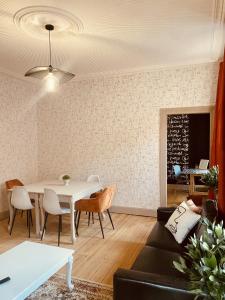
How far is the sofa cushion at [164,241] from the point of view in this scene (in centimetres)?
245

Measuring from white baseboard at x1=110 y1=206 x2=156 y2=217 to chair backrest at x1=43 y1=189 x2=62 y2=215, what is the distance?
5.67 ft

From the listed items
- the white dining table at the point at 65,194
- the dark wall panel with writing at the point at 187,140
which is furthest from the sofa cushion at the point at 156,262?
the dark wall panel with writing at the point at 187,140

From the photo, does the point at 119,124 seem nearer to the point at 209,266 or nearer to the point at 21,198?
the point at 21,198

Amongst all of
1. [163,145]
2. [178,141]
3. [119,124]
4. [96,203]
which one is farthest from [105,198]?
[178,141]

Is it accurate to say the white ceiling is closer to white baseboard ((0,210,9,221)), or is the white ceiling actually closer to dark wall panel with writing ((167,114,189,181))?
white baseboard ((0,210,9,221))

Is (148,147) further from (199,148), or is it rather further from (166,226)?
(199,148)

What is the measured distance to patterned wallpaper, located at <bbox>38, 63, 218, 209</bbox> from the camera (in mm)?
4496

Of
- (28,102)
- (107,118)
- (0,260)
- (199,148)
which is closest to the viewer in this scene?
(0,260)

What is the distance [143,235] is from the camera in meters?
3.84

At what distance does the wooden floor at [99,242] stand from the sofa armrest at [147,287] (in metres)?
1.03

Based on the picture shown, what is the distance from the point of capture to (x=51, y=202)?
11.7 feet

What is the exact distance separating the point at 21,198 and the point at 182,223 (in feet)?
8.15

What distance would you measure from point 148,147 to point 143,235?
1682mm

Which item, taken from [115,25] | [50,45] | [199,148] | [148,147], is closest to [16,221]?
[148,147]
